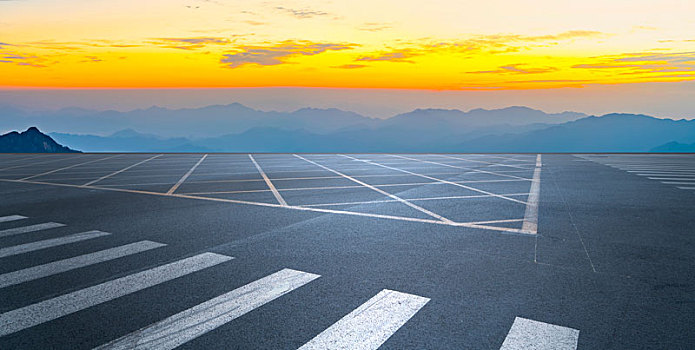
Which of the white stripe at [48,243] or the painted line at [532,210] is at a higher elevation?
the painted line at [532,210]

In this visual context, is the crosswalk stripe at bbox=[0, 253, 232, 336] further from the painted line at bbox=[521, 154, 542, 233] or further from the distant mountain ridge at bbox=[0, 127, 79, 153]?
the distant mountain ridge at bbox=[0, 127, 79, 153]

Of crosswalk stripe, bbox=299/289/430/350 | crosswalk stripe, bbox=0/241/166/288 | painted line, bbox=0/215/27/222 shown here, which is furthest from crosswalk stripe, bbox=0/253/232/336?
painted line, bbox=0/215/27/222

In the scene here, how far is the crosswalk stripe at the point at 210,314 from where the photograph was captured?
3.56 metres

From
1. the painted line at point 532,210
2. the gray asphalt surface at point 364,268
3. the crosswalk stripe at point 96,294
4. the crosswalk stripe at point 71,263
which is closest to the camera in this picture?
the gray asphalt surface at point 364,268

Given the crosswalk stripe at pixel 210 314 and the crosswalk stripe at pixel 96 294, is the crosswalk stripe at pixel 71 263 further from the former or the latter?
the crosswalk stripe at pixel 210 314

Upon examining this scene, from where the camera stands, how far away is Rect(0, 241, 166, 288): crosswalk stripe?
5.11m

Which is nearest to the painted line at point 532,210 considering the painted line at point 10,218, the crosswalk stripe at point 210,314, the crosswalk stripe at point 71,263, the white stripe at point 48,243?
the crosswalk stripe at point 210,314

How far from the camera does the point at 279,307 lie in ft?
13.8

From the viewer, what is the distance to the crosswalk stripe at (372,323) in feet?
11.6

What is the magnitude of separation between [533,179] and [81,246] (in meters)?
12.3

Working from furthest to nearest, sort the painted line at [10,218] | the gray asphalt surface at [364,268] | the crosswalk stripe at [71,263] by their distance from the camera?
the painted line at [10,218] < the crosswalk stripe at [71,263] < the gray asphalt surface at [364,268]

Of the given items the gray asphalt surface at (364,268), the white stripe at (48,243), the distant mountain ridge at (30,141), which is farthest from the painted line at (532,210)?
the distant mountain ridge at (30,141)

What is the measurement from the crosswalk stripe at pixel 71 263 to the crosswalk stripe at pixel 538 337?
4649 millimetres

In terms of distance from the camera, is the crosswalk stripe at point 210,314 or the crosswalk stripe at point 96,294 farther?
the crosswalk stripe at point 96,294
